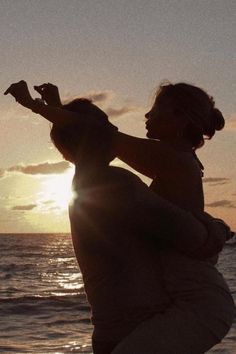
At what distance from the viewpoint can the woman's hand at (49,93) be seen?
3088 millimetres

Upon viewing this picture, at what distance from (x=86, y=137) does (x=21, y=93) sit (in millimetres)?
383

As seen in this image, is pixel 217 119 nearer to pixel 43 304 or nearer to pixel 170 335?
pixel 170 335

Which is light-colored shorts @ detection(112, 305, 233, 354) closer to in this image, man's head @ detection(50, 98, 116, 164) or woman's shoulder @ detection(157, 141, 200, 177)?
woman's shoulder @ detection(157, 141, 200, 177)

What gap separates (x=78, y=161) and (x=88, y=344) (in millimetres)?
9799

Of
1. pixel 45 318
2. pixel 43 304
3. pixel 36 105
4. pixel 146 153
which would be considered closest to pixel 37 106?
pixel 36 105

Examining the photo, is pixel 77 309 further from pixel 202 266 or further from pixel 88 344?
pixel 202 266

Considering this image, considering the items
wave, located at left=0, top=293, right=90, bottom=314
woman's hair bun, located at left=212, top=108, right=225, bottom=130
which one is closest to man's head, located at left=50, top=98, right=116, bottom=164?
woman's hair bun, located at left=212, top=108, right=225, bottom=130

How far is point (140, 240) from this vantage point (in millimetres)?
2738

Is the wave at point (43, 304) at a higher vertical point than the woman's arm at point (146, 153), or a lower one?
lower

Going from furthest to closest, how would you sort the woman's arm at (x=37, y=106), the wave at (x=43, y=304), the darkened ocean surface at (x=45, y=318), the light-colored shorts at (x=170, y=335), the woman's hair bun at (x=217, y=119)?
the wave at (x=43, y=304), the darkened ocean surface at (x=45, y=318), the woman's hair bun at (x=217, y=119), the woman's arm at (x=37, y=106), the light-colored shorts at (x=170, y=335)

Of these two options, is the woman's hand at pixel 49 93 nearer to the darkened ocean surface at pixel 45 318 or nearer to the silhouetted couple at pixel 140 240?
the silhouetted couple at pixel 140 240

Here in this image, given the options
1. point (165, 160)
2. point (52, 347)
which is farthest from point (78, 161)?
point (52, 347)

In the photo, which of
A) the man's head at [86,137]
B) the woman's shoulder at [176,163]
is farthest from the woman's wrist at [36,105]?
the woman's shoulder at [176,163]

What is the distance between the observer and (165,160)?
111 inches
